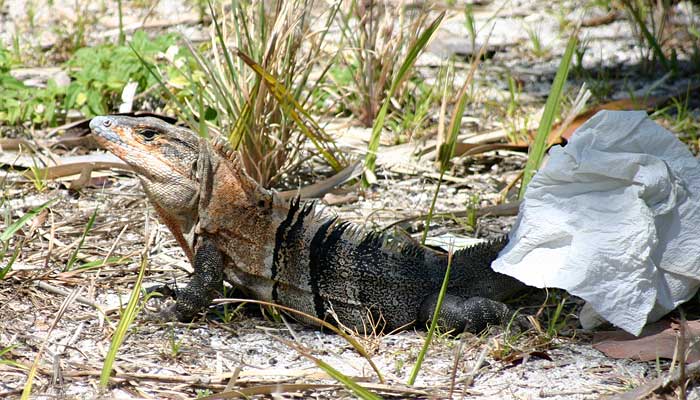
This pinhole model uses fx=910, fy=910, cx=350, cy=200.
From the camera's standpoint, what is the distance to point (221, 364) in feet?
10.2

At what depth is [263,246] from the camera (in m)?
3.55

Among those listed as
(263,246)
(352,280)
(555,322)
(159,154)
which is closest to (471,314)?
(555,322)

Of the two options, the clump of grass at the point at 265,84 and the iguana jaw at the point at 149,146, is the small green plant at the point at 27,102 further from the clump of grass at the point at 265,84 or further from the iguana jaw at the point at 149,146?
the iguana jaw at the point at 149,146

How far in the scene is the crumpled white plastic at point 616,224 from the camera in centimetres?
325

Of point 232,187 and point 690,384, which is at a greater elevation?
point 232,187

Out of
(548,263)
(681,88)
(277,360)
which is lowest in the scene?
(277,360)

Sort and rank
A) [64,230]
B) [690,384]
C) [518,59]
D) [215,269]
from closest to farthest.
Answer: [690,384], [215,269], [64,230], [518,59]

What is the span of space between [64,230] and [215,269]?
1.06 m

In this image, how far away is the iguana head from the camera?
3484 mm

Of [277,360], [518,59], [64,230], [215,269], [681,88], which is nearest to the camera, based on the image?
[277,360]

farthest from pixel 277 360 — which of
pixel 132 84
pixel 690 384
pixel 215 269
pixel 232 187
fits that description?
pixel 132 84

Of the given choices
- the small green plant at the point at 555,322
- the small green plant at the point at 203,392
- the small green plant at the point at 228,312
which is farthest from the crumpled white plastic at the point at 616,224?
the small green plant at the point at 203,392

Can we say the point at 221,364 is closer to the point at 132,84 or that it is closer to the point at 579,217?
the point at 579,217

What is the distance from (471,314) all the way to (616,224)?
65 cm
